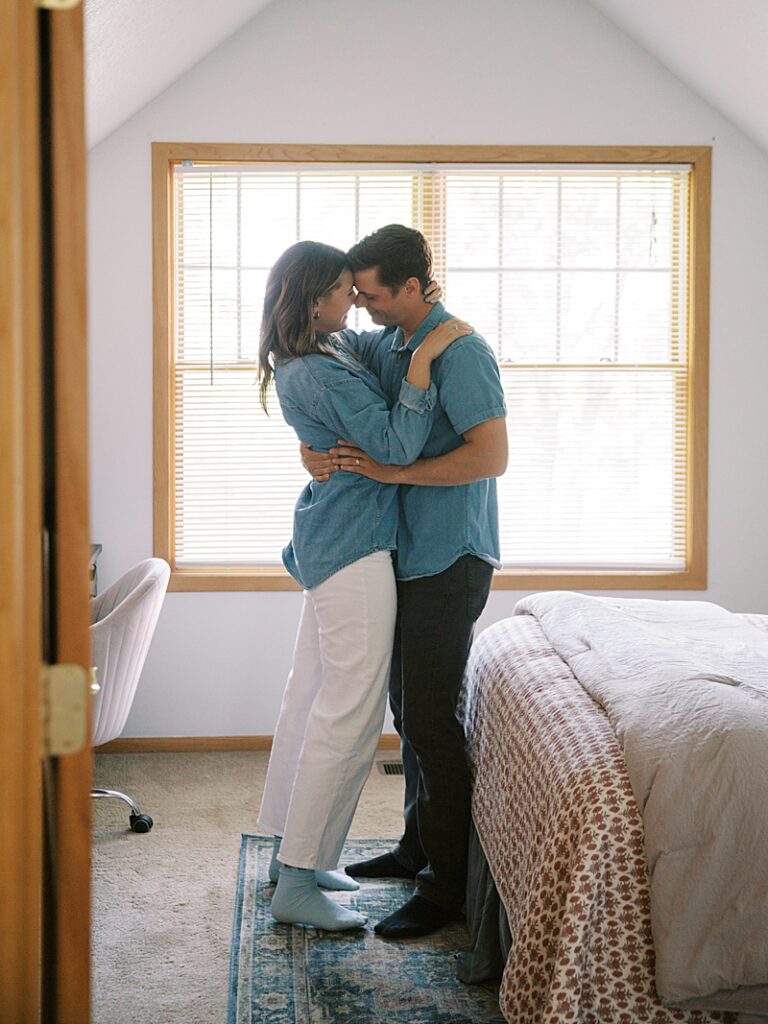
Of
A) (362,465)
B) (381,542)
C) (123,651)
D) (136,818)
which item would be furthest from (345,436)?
(136,818)

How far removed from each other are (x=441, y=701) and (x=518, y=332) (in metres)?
2.12

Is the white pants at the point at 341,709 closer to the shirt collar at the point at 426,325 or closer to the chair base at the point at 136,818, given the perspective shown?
the shirt collar at the point at 426,325

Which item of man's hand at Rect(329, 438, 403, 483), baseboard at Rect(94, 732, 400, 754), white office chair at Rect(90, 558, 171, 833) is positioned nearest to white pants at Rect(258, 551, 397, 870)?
man's hand at Rect(329, 438, 403, 483)

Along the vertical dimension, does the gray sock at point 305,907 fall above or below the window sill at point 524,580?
below

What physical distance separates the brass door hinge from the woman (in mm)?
1514

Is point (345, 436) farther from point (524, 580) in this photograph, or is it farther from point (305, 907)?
point (524, 580)

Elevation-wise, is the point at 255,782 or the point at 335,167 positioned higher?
the point at 335,167

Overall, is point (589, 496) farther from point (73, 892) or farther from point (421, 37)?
point (73, 892)

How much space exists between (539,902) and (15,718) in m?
1.09

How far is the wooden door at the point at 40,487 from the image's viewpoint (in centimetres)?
106

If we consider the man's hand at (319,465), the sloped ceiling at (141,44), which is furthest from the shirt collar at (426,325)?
the sloped ceiling at (141,44)

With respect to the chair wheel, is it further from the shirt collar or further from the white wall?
the shirt collar

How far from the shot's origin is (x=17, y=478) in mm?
1074

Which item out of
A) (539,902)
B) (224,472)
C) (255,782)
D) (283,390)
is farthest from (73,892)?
(224,472)
